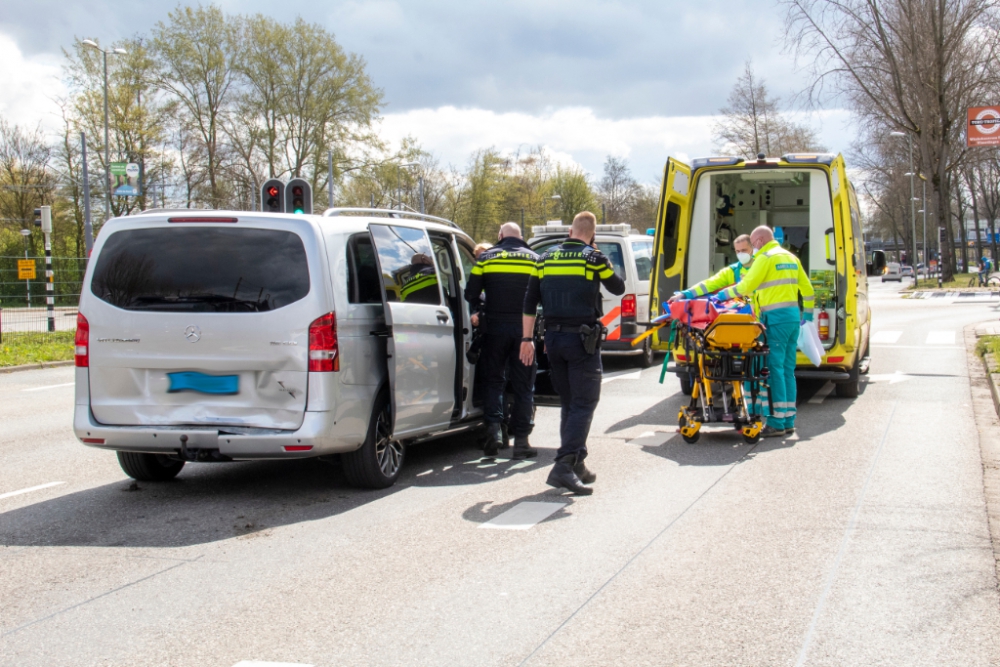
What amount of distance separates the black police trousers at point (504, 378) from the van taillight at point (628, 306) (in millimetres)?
6382

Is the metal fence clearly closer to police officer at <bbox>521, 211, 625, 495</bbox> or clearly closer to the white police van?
the white police van

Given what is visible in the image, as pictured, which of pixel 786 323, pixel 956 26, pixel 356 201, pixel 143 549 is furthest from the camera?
pixel 356 201

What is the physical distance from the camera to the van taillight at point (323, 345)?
616 centimetres

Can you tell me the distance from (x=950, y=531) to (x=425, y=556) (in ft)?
9.70

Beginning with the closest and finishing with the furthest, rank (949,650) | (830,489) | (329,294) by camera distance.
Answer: (949,650)
(329,294)
(830,489)

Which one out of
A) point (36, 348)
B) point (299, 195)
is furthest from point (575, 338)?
point (36, 348)

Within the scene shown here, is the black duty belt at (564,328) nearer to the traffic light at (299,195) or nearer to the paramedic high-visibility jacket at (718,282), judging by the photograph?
the paramedic high-visibility jacket at (718,282)

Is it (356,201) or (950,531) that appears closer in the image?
(950,531)

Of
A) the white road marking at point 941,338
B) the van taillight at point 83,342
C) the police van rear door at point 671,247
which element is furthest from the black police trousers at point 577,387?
the white road marking at point 941,338

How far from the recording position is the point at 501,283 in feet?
26.2

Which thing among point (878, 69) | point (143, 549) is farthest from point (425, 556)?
point (878, 69)

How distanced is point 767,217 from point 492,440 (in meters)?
7.98

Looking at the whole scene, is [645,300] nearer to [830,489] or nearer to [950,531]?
[830,489]

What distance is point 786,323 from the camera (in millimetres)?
9219
